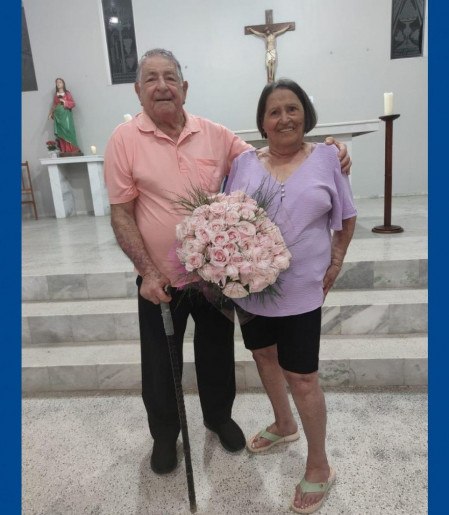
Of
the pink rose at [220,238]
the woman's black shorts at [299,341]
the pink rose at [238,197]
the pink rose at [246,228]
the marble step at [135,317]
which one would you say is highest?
the pink rose at [238,197]

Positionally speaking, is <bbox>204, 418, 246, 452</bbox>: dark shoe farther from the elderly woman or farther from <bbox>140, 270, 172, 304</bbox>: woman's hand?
<bbox>140, 270, 172, 304</bbox>: woman's hand

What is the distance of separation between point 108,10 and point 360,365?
7125mm

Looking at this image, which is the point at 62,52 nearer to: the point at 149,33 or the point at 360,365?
the point at 149,33

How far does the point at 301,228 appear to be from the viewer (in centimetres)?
137

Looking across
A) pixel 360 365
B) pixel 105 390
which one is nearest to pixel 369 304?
pixel 360 365

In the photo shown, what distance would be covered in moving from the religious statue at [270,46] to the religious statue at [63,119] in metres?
3.32

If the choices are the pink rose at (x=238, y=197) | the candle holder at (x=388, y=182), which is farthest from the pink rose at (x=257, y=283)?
the candle holder at (x=388, y=182)

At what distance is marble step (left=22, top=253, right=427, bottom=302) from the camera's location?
2.94m

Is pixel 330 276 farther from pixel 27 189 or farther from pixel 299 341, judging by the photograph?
pixel 27 189

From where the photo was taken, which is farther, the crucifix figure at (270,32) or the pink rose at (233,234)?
the crucifix figure at (270,32)

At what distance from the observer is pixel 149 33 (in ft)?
22.5

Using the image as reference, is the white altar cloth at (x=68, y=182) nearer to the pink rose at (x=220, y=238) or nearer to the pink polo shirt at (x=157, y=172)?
the pink polo shirt at (x=157, y=172)

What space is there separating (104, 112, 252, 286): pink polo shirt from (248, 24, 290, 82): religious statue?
223 inches

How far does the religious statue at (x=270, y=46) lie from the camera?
6590mm
